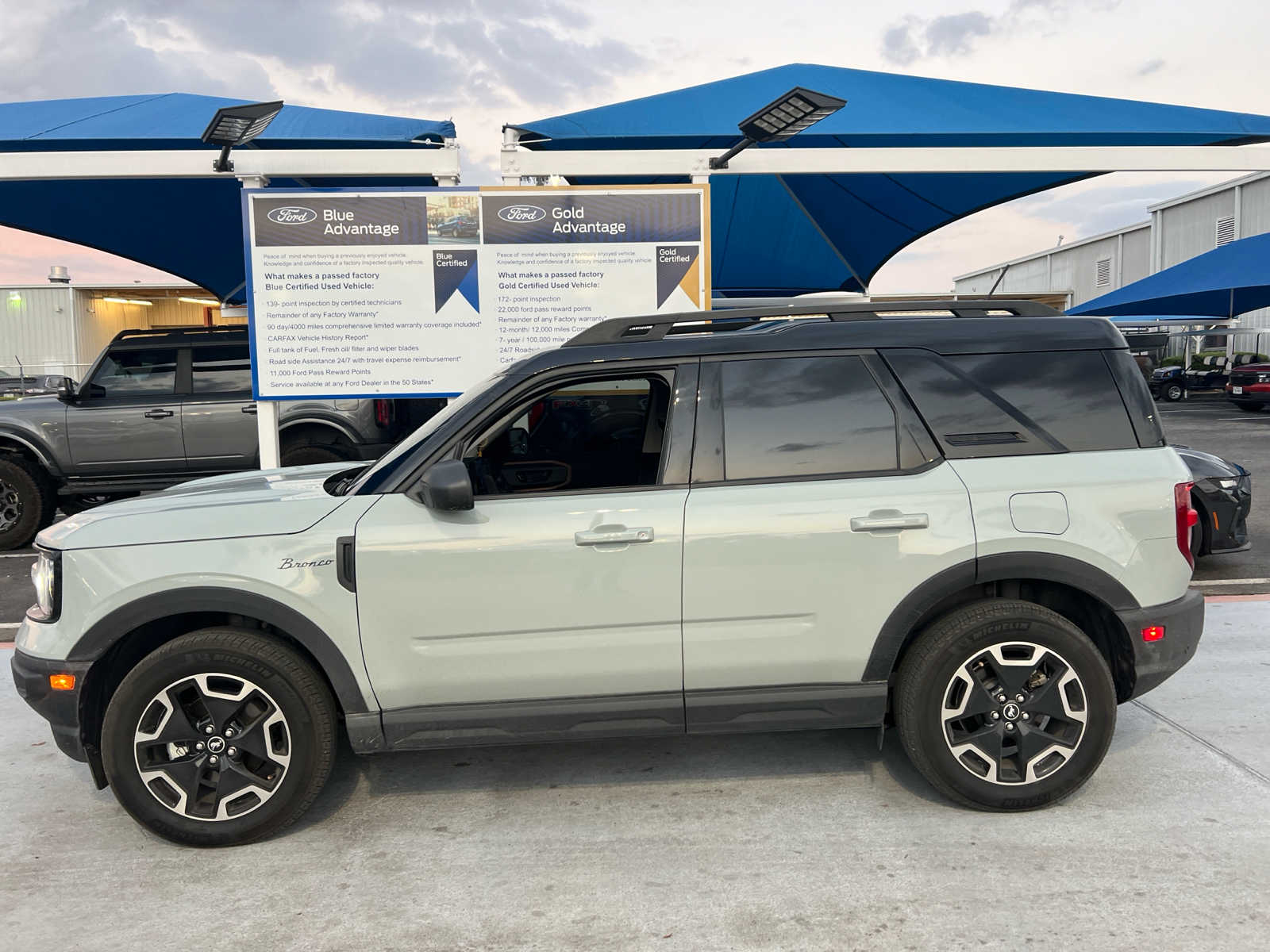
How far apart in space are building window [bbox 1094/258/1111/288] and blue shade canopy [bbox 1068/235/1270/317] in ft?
73.5

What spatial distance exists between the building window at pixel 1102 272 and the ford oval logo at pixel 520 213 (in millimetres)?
Answer: 55673

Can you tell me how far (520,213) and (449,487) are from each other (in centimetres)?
452

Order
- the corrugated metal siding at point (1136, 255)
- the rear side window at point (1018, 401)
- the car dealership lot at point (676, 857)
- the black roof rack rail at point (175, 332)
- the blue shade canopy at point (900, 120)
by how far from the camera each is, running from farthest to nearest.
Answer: the corrugated metal siding at point (1136, 255)
the black roof rack rail at point (175, 332)
the blue shade canopy at point (900, 120)
the rear side window at point (1018, 401)
the car dealership lot at point (676, 857)

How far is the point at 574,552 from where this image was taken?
131 inches

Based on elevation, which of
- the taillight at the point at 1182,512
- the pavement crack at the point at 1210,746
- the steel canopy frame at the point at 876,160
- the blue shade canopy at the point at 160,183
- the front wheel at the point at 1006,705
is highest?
the blue shade canopy at the point at 160,183

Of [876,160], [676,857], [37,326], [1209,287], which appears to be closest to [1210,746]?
[676,857]

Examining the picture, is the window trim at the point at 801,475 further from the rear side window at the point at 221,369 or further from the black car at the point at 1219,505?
the rear side window at the point at 221,369

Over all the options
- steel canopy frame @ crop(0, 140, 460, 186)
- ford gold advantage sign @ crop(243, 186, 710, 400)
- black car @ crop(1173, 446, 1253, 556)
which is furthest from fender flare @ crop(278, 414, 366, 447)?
black car @ crop(1173, 446, 1253, 556)

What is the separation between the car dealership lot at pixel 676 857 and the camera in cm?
286

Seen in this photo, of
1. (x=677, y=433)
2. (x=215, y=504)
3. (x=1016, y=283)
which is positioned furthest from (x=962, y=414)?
(x=1016, y=283)

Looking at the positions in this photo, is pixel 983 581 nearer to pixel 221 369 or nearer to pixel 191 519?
pixel 191 519

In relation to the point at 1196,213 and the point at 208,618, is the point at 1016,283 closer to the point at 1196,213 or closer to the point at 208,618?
the point at 1196,213

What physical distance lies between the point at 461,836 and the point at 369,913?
0.54 metres

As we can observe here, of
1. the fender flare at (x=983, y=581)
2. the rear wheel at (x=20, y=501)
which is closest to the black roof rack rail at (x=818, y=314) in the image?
the fender flare at (x=983, y=581)
